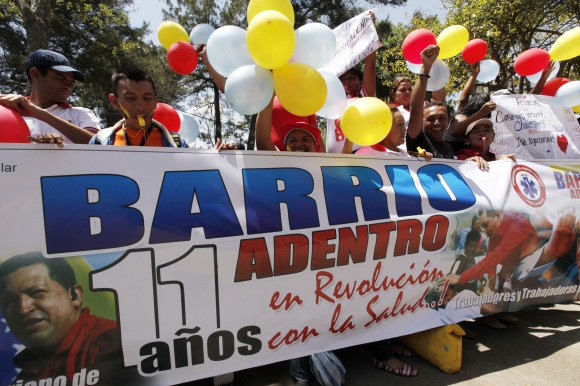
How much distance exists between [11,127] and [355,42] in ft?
7.45

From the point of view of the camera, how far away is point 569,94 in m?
3.49

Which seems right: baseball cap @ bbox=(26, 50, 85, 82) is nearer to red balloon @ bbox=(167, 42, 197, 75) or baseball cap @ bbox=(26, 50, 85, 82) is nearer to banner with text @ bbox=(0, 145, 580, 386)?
banner with text @ bbox=(0, 145, 580, 386)

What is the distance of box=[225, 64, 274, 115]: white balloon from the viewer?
6.40 feet

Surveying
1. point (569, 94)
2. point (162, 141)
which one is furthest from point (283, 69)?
point (569, 94)

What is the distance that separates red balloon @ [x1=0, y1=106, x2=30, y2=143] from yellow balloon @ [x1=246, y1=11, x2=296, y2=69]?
1.28 meters

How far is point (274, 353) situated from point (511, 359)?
1707mm

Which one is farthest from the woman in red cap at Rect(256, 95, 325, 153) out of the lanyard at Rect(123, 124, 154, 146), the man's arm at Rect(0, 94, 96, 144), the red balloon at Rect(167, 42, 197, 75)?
the red balloon at Rect(167, 42, 197, 75)

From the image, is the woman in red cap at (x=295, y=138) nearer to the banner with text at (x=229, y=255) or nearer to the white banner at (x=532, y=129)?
the banner with text at (x=229, y=255)

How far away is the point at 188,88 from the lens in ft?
47.3

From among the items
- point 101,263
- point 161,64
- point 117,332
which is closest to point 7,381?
point 117,332

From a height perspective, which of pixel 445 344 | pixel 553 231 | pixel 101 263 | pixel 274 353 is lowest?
pixel 445 344

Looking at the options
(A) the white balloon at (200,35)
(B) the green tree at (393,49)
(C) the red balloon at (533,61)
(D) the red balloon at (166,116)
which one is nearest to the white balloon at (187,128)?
(D) the red balloon at (166,116)

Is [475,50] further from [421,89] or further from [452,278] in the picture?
[452,278]

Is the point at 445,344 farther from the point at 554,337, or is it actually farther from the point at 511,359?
the point at 554,337
